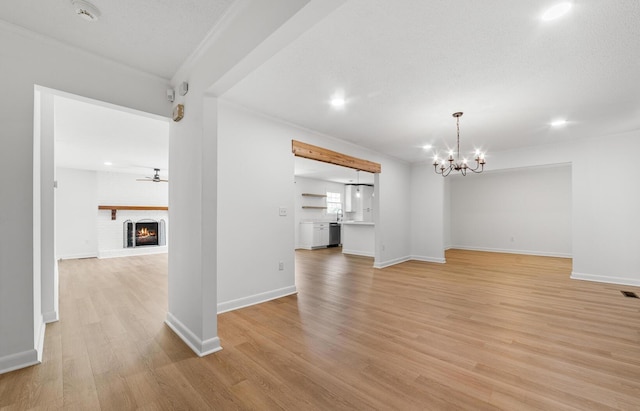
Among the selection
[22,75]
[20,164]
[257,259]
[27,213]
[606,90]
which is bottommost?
[257,259]

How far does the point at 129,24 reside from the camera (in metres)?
1.93

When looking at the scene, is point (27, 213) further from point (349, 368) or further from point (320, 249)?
point (320, 249)

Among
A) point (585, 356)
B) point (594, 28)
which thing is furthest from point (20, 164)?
point (585, 356)

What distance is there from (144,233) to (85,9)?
814 cm

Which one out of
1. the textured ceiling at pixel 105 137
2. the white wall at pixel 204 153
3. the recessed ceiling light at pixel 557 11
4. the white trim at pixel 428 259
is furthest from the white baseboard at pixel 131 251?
the recessed ceiling light at pixel 557 11

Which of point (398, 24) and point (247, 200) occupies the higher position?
point (398, 24)

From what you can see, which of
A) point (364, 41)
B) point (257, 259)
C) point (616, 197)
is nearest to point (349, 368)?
point (257, 259)

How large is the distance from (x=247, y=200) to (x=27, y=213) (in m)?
1.92

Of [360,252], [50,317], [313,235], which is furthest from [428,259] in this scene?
[50,317]

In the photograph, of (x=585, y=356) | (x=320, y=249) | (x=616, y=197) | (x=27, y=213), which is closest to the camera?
(x=27, y=213)

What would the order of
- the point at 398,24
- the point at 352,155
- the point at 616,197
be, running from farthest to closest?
the point at 352,155
the point at 616,197
the point at 398,24

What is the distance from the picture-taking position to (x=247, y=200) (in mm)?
3473

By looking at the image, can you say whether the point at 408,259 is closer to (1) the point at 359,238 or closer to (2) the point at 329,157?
(1) the point at 359,238

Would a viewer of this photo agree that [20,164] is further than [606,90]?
No
